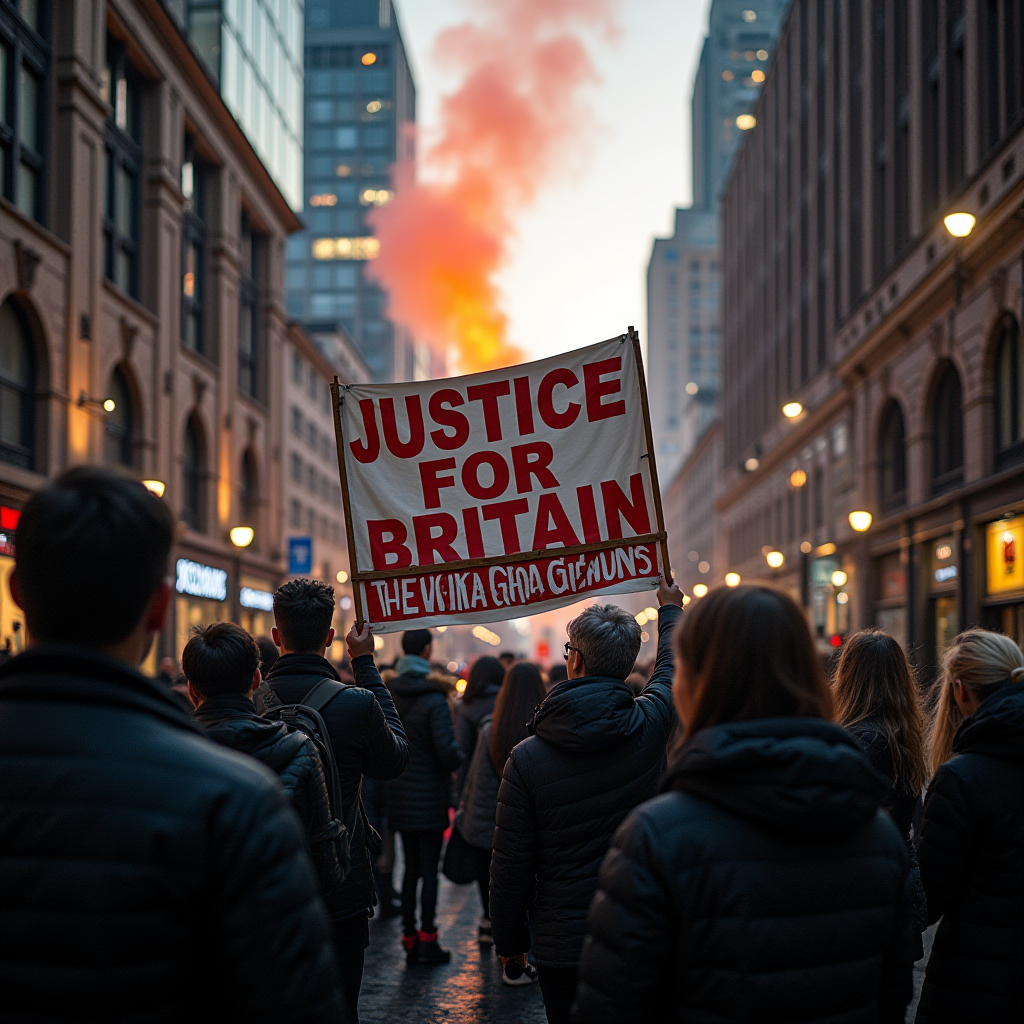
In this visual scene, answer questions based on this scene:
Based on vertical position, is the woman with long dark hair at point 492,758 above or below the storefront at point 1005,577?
below

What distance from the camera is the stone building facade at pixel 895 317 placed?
866 inches

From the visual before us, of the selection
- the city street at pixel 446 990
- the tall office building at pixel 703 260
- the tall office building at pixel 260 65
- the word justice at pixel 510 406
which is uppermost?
the tall office building at pixel 703 260

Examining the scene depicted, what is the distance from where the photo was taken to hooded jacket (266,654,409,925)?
4.94 metres

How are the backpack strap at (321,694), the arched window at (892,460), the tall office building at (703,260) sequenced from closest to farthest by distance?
the backpack strap at (321,694) < the arched window at (892,460) < the tall office building at (703,260)

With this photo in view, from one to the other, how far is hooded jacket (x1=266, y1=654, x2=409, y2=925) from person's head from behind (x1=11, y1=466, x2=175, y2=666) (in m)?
2.84

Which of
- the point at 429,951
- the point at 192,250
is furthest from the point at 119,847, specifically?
the point at 192,250

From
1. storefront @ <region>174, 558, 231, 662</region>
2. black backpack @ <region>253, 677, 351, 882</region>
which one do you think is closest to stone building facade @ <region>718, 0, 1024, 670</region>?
black backpack @ <region>253, 677, 351, 882</region>

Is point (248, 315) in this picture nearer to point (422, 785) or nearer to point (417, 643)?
point (417, 643)

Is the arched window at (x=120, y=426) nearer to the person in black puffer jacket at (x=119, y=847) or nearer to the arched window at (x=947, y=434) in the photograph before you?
the arched window at (x=947, y=434)

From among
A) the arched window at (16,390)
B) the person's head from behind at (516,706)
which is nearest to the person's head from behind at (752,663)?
the person's head from behind at (516,706)

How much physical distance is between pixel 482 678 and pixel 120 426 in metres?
20.7

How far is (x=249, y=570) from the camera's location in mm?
39125

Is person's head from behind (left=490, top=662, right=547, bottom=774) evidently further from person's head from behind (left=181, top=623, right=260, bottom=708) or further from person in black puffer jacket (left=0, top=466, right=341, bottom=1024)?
person in black puffer jacket (left=0, top=466, right=341, bottom=1024)

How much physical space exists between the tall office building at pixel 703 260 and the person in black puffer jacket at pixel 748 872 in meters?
153
